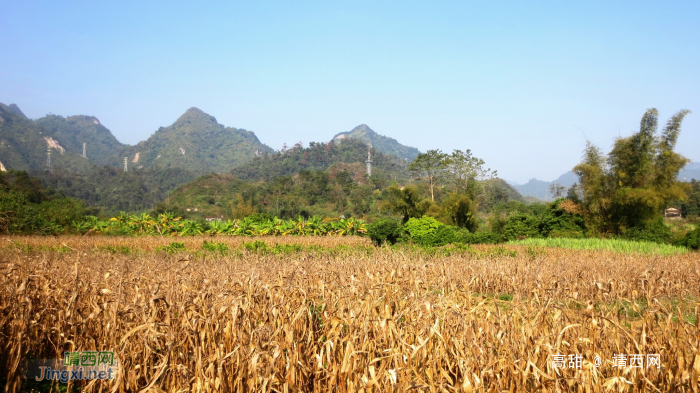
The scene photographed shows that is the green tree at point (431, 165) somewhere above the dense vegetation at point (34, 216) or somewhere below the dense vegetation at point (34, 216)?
above

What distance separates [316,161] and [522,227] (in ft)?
219

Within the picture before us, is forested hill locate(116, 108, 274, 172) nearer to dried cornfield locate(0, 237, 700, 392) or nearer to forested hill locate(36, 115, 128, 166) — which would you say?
forested hill locate(36, 115, 128, 166)

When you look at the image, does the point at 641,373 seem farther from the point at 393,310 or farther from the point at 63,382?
the point at 63,382

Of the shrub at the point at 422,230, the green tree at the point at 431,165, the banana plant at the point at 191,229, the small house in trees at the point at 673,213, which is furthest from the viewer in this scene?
the small house in trees at the point at 673,213

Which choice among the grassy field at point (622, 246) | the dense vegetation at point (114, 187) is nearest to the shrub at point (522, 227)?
the grassy field at point (622, 246)

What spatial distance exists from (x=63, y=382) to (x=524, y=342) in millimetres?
2968

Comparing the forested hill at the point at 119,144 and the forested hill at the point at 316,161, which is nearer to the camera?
the forested hill at the point at 316,161

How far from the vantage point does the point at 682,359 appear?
2.11 meters

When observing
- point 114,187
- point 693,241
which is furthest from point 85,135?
point 693,241

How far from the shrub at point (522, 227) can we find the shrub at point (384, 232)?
25.7 feet

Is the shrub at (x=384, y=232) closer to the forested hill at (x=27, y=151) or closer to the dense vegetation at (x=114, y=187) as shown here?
the dense vegetation at (x=114, y=187)

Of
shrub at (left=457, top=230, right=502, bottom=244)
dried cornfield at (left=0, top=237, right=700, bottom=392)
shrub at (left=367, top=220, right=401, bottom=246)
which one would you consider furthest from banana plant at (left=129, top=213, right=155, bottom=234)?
dried cornfield at (left=0, top=237, right=700, bottom=392)

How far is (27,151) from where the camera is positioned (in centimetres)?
8594

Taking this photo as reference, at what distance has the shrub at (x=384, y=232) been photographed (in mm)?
13272
